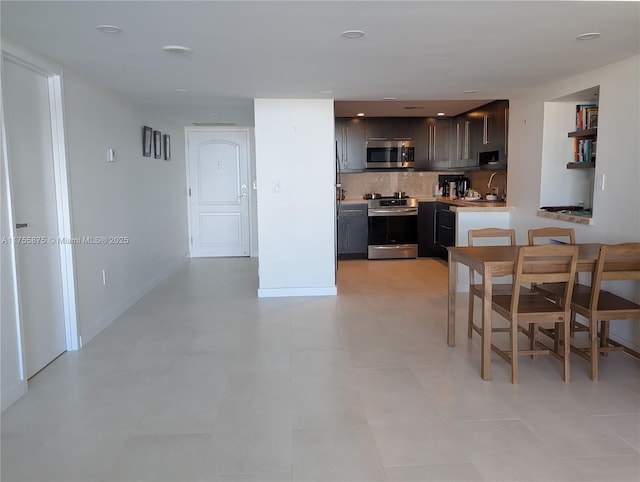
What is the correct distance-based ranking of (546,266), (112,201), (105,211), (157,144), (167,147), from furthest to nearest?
(167,147), (157,144), (112,201), (105,211), (546,266)

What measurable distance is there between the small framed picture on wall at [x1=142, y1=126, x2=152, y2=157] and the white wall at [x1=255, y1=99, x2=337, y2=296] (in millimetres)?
1348

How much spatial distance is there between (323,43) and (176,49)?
2.98 ft

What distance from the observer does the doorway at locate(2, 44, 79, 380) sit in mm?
2939

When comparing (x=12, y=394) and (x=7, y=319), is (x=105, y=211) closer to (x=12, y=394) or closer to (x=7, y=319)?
(x=7, y=319)

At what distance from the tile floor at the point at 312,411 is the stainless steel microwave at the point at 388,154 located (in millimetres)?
3824

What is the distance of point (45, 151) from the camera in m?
3.40

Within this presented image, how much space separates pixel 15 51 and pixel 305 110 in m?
2.77

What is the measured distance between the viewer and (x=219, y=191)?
7918mm

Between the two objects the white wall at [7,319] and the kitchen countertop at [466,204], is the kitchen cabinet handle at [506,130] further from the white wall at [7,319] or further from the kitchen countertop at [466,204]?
the white wall at [7,319]

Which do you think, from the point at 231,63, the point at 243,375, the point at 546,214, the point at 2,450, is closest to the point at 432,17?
the point at 231,63

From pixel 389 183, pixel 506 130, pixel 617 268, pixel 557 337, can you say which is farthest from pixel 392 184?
pixel 617 268

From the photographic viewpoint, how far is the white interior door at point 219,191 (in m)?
7.82

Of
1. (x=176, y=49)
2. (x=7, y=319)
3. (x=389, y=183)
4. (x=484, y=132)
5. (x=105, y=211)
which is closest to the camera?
(x=7, y=319)

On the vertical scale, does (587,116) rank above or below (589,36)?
below
